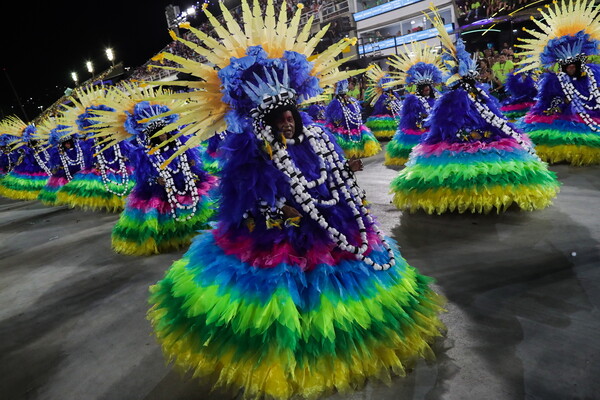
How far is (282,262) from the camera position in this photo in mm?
2064

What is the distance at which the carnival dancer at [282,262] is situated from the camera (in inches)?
76.3

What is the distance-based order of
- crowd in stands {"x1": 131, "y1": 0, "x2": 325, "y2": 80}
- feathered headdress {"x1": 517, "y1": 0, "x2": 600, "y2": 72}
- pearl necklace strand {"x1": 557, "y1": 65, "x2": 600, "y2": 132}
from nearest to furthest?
feathered headdress {"x1": 517, "y1": 0, "x2": 600, "y2": 72} < pearl necklace strand {"x1": 557, "y1": 65, "x2": 600, "y2": 132} < crowd in stands {"x1": 131, "y1": 0, "x2": 325, "y2": 80}

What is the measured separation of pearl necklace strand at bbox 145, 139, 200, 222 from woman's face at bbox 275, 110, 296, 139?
2670 mm

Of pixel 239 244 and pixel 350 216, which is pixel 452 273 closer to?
pixel 350 216

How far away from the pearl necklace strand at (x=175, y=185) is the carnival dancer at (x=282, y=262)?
Result: 2273mm

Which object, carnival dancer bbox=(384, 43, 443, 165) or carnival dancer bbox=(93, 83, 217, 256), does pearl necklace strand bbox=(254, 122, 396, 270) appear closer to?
carnival dancer bbox=(93, 83, 217, 256)

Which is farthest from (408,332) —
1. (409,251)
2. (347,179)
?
(409,251)

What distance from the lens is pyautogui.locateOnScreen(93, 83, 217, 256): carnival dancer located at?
4.45 metres

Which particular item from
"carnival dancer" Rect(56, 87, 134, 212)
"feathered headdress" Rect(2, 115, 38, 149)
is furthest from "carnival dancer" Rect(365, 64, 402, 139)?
"feathered headdress" Rect(2, 115, 38, 149)

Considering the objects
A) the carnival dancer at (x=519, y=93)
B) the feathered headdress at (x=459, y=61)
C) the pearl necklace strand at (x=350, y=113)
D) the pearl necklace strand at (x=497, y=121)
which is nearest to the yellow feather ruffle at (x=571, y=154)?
the pearl necklace strand at (x=497, y=121)

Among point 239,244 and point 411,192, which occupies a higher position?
point 239,244

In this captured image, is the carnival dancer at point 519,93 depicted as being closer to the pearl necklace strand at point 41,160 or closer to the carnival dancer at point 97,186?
the carnival dancer at point 97,186

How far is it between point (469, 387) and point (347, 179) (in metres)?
1.36

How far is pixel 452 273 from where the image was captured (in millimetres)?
3242
